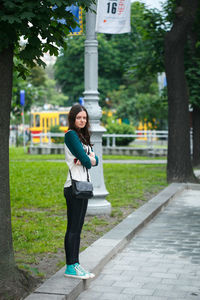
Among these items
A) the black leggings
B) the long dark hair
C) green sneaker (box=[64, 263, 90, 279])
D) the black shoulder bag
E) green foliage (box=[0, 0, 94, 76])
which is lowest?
green sneaker (box=[64, 263, 90, 279])

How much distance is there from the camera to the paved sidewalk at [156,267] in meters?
5.32

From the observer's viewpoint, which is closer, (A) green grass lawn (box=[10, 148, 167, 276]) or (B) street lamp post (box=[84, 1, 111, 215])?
(A) green grass lawn (box=[10, 148, 167, 276])

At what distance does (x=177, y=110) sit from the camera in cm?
1475

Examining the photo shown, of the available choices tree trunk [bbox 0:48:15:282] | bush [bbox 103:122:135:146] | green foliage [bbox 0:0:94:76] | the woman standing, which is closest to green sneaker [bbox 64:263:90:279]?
the woman standing

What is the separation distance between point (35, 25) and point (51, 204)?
6.15 metres

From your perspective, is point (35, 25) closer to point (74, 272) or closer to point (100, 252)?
point (74, 272)

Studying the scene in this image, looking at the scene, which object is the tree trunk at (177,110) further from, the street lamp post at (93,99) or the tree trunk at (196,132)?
the street lamp post at (93,99)

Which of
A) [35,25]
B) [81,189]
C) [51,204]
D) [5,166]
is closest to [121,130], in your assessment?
[51,204]

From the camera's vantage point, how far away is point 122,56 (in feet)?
174

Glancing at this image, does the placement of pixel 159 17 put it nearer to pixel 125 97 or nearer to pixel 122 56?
pixel 125 97

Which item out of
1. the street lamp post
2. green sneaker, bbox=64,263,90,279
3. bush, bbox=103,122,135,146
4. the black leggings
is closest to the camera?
the black leggings

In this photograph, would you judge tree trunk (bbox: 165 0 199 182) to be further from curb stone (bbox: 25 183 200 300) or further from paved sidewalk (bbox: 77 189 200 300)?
paved sidewalk (bbox: 77 189 200 300)

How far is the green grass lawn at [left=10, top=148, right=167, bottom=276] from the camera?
7.05 m

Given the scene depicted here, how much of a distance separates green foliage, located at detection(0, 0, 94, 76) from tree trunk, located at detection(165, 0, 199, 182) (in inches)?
380
